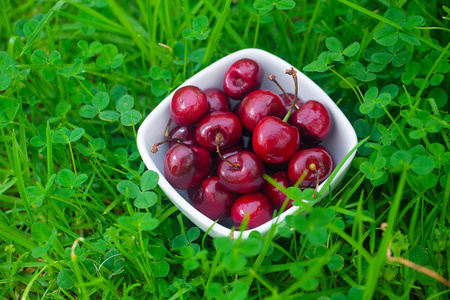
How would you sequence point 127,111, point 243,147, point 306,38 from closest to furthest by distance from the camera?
point 243,147, point 127,111, point 306,38

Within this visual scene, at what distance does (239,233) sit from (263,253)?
136 mm

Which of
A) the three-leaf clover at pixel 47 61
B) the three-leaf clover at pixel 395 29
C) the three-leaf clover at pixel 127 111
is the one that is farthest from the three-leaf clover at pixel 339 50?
the three-leaf clover at pixel 47 61

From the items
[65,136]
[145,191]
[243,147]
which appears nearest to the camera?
[145,191]

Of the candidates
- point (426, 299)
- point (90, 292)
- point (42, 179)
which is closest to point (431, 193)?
point (426, 299)

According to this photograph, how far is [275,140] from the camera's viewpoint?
186 cm

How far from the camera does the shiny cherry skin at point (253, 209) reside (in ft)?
6.05

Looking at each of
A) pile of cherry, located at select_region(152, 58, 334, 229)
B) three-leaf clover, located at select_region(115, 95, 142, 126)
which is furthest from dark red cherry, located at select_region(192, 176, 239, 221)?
three-leaf clover, located at select_region(115, 95, 142, 126)

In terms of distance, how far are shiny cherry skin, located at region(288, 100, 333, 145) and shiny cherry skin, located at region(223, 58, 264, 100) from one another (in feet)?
0.86

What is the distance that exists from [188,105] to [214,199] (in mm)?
444

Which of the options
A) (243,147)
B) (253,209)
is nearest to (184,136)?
(243,147)

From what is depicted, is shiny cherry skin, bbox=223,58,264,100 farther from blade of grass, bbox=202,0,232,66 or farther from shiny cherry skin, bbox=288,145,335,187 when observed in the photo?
shiny cherry skin, bbox=288,145,335,187

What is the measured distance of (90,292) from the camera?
192cm

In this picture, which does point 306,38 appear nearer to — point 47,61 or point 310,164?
point 310,164

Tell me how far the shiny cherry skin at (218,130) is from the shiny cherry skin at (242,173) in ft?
0.36
